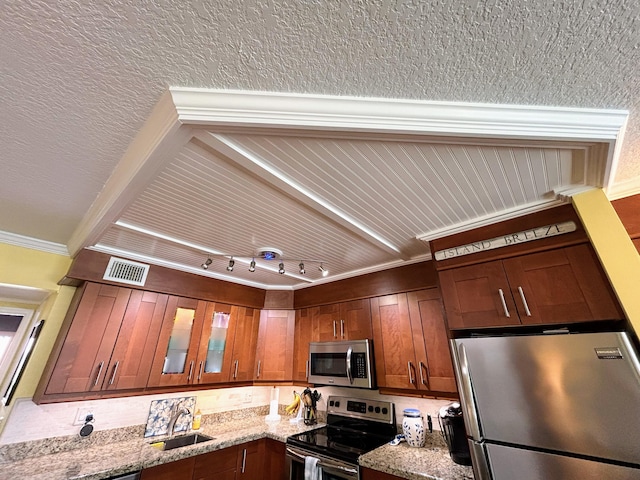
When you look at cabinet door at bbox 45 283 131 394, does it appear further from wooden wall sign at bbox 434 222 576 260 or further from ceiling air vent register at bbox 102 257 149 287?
wooden wall sign at bbox 434 222 576 260

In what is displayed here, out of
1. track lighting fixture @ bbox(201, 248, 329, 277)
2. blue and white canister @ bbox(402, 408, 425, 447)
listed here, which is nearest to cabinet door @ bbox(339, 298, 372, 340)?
track lighting fixture @ bbox(201, 248, 329, 277)

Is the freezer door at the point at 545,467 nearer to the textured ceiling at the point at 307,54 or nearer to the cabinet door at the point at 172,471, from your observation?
the textured ceiling at the point at 307,54

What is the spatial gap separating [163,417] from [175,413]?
10cm

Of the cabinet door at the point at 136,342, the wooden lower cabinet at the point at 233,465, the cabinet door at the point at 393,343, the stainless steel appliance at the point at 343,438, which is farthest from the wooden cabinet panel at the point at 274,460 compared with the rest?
the cabinet door at the point at 136,342

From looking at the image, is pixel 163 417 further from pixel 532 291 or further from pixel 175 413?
pixel 532 291

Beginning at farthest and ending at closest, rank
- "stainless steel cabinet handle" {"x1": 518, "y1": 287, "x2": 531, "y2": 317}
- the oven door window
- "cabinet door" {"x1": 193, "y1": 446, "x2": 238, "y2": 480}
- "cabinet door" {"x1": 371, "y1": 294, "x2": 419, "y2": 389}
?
the oven door window
"cabinet door" {"x1": 371, "y1": 294, "x2": 419, "y2": 389}
"cabinet door" {"x1": 193, "y1": 446, "x2": 238, "y2": 480}
"stainless steel cabinet handle" {"x1": 518, "y1": 287, "x2": 531, "y2": 317}

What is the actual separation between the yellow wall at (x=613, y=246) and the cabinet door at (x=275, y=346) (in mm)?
2678

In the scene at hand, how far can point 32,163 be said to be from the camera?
1343mm

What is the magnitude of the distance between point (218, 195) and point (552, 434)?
201 cm

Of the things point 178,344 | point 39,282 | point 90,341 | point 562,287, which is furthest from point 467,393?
point 39,282

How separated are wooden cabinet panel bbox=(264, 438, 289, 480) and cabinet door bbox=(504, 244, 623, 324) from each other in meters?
2.20

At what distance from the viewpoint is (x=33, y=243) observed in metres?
2.14

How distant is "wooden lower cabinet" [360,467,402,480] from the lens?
1640 millimetres

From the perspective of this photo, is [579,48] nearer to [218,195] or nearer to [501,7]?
[501,7]
